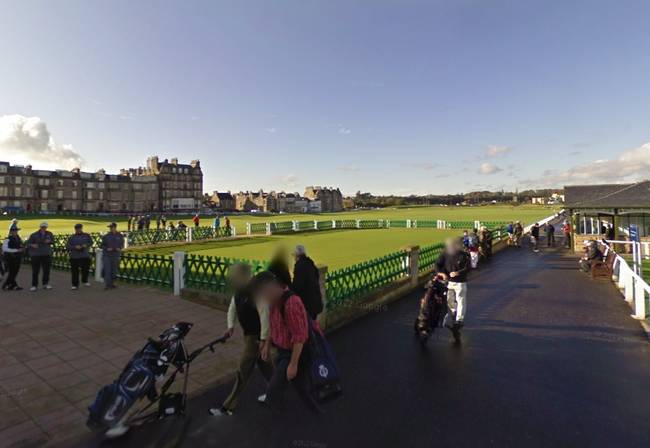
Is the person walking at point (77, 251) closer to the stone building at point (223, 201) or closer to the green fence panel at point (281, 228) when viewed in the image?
the green fence panel at point (281, 228)

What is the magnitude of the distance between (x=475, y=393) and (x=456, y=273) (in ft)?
7.00

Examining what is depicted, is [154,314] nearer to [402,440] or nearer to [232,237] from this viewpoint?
[402,440]

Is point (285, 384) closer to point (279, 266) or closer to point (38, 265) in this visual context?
point (279, 266)

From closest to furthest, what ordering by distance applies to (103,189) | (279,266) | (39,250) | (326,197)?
(279,266), (39,250), (103,189), (326,197)

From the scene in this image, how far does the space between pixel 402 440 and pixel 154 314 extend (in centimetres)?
606

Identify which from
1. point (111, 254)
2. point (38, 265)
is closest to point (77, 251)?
point (111, 254)

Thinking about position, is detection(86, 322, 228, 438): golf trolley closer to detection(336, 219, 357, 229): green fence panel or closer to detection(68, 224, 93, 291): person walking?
detection(68, 224, 93, 291): person walking

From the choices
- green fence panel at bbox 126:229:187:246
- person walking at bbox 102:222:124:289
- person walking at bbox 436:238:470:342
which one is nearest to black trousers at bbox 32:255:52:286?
person walking at bbox 102:222:124:289

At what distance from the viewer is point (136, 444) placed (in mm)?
3432

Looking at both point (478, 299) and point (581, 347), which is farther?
point (478, 299)

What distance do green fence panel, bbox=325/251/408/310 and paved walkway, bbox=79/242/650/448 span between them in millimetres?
689

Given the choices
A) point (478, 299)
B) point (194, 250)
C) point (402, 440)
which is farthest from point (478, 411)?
point (194, 250)

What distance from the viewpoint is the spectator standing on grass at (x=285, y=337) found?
3258 mm

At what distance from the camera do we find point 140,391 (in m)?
3.26
